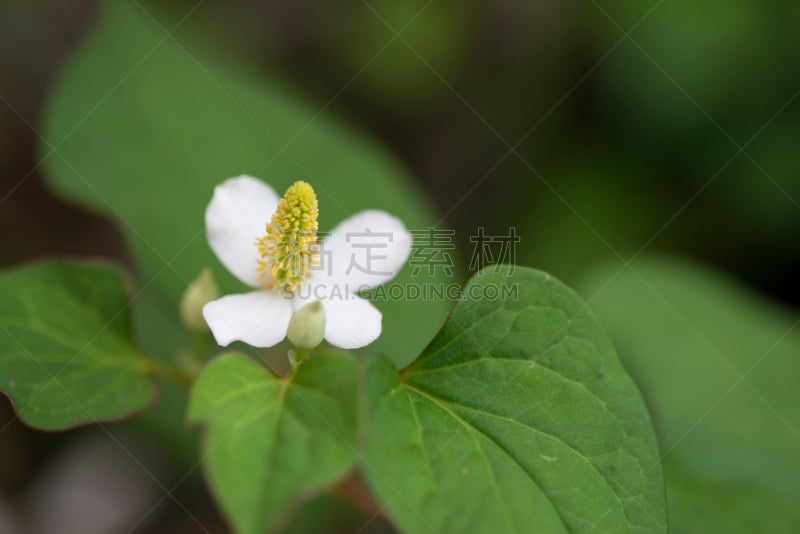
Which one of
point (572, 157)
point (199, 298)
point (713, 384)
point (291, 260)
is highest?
point (572, 157)

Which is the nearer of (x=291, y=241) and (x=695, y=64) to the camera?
(x=291, y=241)

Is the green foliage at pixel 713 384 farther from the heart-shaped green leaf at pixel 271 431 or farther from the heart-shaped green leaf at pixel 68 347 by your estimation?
the heart-shaped green leaf at pixel 68 347

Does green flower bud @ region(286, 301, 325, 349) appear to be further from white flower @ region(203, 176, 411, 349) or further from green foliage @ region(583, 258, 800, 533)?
green foliage @ region(583, 258, 800, 533)

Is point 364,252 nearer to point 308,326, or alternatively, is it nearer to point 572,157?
point 308,326

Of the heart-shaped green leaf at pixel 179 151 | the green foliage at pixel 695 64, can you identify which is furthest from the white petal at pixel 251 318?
the green foliage at pixel 695 64

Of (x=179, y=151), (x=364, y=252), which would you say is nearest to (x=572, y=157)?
(x=179, y=151)

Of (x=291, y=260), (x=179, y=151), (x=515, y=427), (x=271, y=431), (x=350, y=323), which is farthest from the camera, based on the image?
(x=179, y=151)

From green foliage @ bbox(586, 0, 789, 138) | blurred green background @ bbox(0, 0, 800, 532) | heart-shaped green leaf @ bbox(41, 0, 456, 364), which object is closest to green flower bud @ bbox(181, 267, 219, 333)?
heart-shaped green leaf @ bbox(41, 0, 456, 364)
